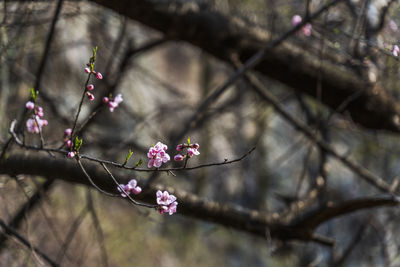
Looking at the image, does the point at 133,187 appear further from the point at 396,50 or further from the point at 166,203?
the point at 396,50

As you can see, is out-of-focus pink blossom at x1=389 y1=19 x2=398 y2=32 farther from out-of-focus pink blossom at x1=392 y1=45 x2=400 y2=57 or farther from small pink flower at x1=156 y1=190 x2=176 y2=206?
small pink flower at x1=156 y1=190 x2=176 y2=206

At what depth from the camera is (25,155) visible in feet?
5.85

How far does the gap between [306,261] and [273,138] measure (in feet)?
10.1

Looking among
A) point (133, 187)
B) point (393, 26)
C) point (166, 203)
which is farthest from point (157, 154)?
point (393, 26)

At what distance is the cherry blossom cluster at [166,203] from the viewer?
4.39 ft

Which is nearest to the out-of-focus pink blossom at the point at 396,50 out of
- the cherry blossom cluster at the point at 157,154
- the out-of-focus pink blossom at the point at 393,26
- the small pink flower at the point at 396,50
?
the small pink flower at the point at 396,50

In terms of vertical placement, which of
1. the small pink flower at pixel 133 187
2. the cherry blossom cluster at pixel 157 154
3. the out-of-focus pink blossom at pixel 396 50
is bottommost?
the small pink flower at pixel 133 187

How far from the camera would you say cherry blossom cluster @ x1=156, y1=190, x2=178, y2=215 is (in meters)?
1.34

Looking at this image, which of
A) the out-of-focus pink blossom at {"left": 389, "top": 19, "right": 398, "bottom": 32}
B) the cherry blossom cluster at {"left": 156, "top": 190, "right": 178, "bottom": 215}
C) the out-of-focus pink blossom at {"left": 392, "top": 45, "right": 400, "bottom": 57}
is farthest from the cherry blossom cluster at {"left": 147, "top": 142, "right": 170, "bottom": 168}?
the out-of-focus pink blossom at {"left": 389, "top": 19, "right": 398, "bottom": 32}

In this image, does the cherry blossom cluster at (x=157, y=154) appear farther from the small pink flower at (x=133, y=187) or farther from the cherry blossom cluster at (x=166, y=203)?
the small pink flower at (x=133, y=187)

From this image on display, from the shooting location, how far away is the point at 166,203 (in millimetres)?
1361

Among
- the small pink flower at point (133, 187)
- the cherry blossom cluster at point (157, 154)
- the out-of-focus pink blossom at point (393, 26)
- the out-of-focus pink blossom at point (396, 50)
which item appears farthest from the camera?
the out-of-focus pink blossom at point (393, 26)

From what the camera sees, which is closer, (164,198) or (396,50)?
(164,198)

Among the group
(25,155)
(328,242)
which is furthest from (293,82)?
(25,155)
